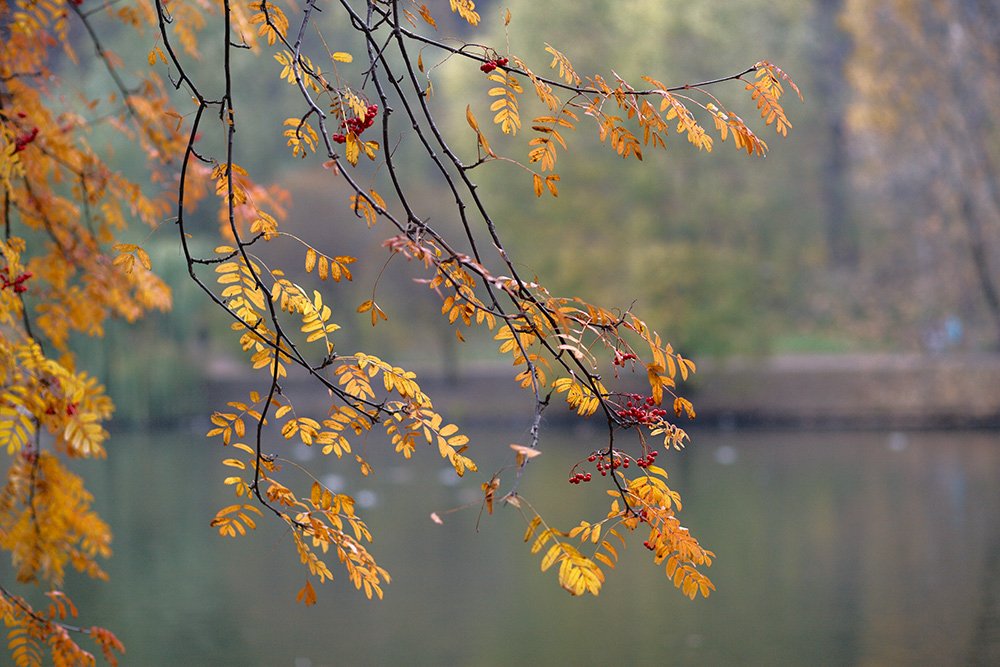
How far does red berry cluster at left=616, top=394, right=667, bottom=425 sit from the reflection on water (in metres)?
1.73

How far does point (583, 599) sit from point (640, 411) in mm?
4818

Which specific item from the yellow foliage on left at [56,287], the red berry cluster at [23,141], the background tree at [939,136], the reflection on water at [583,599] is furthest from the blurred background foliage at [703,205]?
the red berry cluster at [23,141]

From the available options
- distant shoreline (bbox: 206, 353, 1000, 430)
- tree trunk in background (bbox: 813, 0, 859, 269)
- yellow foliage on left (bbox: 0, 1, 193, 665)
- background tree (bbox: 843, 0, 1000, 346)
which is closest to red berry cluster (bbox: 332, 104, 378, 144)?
yellow foliage on left (bbox: 0, 1, 193, 665)

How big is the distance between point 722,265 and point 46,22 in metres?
12.9

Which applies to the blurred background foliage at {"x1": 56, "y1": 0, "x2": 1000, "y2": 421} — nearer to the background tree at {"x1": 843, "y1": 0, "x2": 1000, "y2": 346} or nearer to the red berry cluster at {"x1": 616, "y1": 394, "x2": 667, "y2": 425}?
the background tree at {"x1": 843, "y1": 0, "x2": 1000, "y2": 346}

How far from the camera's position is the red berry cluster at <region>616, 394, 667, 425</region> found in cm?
161

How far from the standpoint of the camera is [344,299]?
631 inches

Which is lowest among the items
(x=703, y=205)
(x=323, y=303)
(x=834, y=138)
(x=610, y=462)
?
(x=610, y=462)

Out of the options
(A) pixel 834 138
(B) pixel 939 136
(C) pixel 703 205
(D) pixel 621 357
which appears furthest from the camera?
(A) pixel 834 138

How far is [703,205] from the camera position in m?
15.1

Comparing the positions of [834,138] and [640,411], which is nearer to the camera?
[640,411]

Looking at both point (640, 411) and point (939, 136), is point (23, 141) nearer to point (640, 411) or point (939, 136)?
point (640, 411)

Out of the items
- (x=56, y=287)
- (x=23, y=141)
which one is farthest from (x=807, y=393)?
(x=23, y=141)

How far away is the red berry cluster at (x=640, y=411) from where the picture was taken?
161 cm
